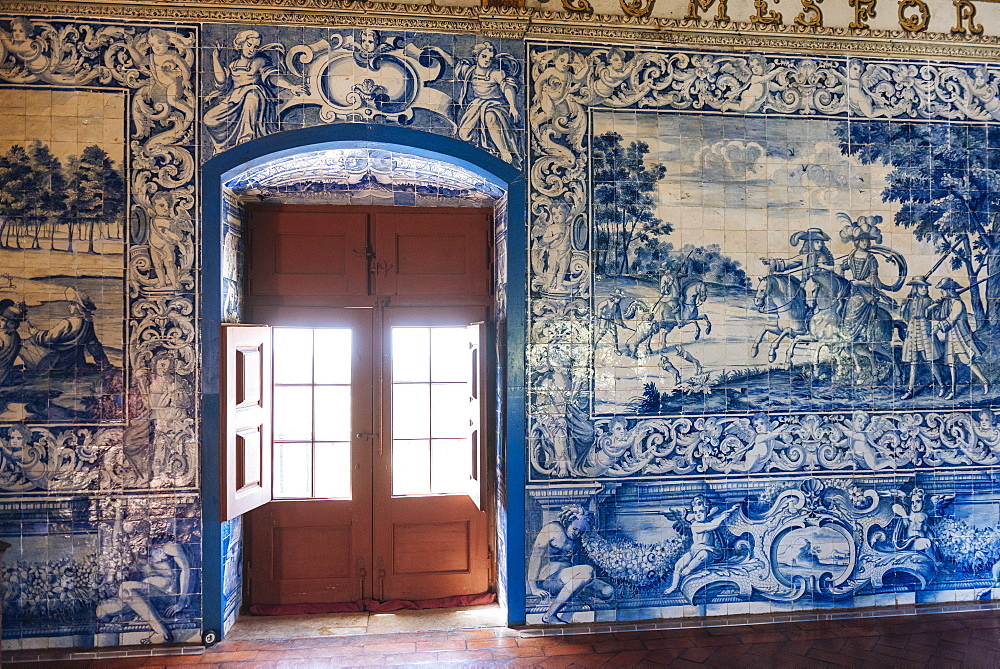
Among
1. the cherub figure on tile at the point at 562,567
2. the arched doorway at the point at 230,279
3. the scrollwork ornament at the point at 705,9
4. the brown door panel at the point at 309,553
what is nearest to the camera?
the arched doorway at the point at 230,279

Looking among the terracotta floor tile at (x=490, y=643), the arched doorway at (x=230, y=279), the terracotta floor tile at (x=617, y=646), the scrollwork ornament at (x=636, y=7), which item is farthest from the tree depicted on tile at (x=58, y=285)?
the scrollwork ornament at (x=636, y=7)

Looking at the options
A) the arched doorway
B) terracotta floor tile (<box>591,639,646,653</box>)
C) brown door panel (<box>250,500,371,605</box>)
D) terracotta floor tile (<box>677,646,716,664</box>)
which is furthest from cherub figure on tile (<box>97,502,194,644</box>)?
terracotta floor tile (<box>677,646,716,664</box>)

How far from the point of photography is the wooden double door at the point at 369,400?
14.2 feet

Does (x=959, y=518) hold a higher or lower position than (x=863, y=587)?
higher

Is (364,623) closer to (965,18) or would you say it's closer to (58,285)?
(58,285)

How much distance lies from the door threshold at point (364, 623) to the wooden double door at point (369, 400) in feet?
0.63

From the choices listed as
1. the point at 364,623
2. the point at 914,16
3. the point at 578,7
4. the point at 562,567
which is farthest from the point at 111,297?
the point at 914,16

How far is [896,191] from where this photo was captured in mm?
4141

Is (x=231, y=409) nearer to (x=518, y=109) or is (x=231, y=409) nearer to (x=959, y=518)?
(x=518, y=109)

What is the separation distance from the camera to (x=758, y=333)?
403 cm

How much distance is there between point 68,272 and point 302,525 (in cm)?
207

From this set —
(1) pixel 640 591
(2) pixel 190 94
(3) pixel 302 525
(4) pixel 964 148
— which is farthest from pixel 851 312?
(2) pixel 190 94

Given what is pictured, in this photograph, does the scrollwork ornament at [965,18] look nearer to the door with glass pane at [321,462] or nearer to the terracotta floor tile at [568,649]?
the door with glass pane at [321,462]

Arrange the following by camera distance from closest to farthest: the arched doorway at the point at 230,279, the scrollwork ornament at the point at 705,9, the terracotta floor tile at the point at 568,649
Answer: the terracotta floor tile at the point at 568,649 → the arched doorway at the point at 230,279 → the scrollwork ornament at the point at 705,9
